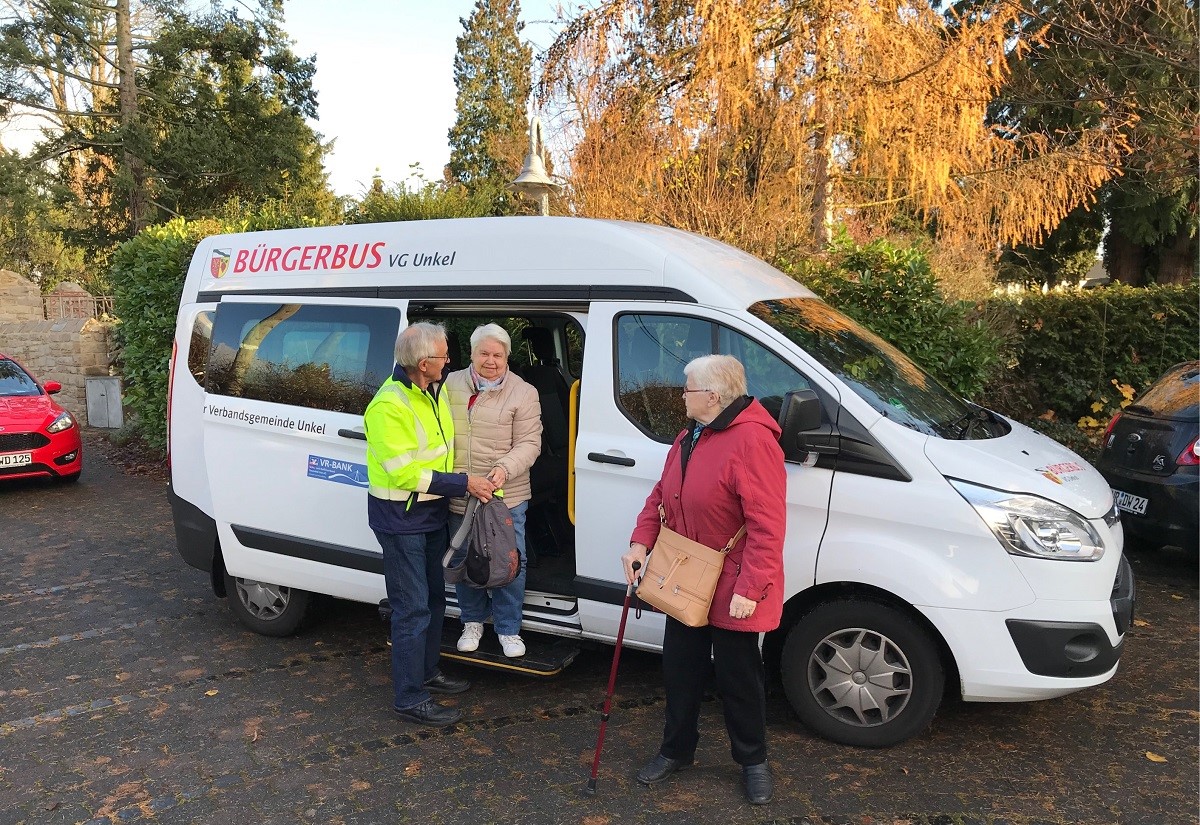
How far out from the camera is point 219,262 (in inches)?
212

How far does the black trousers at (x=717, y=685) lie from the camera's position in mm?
3408

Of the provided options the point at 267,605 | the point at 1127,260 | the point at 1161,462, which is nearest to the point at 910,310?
the point at 1161,462

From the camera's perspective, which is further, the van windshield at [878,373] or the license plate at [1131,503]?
the license plate at [1131,503]

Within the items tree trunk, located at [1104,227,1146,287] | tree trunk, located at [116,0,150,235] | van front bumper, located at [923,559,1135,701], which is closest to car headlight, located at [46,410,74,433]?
van front bumper, located at [923,559,1135,701]

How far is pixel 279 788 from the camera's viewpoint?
3656 mm

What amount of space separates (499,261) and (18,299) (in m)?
20.9

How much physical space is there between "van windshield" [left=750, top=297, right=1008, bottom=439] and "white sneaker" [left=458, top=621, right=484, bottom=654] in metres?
2.09

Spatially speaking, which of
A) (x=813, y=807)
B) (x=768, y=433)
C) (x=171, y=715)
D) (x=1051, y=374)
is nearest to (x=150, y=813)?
(x=171, y=715)

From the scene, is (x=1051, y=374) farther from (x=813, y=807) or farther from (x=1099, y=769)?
(x=813, y=807)

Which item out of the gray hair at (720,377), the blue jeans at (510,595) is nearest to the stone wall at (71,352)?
the blue jeans at (510,595)

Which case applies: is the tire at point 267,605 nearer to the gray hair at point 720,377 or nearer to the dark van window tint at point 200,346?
the dark van window tint at point 200,346

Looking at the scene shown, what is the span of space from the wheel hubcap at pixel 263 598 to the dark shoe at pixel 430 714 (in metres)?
1.37

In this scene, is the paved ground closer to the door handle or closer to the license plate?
the license plate

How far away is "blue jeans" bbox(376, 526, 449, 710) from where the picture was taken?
13.4ft
